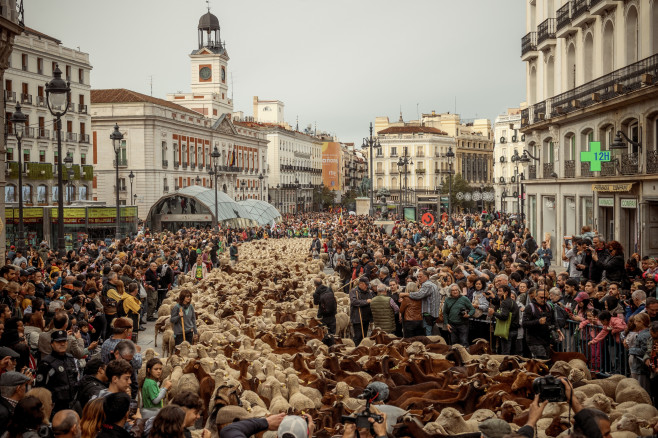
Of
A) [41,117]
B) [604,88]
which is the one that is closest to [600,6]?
[604,88]

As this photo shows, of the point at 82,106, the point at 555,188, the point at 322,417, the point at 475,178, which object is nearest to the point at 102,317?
the point at 322,417

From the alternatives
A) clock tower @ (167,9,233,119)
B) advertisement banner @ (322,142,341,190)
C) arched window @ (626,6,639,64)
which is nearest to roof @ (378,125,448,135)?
advertisement banner @ (322,142,341,190)

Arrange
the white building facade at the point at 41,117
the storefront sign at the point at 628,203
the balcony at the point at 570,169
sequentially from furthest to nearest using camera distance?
the white building facade at the point at 41,117 → the balcony at the point at 570,169 → the storefront sign at the point at 628,203

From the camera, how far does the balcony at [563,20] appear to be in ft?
107

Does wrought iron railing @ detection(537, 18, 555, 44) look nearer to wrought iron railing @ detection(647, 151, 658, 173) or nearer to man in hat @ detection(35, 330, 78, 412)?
wrought iron railing @ detection(647, 151, 658, 173)

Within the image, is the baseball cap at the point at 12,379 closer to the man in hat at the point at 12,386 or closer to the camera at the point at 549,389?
the man in hat at the point at 12,386

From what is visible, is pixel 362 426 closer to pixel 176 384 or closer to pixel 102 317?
pixel 176 384

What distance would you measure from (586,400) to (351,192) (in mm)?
156491

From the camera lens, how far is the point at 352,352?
13594 mm

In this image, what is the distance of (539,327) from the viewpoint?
12594 mm

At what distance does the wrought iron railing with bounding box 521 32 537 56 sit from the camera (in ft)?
127

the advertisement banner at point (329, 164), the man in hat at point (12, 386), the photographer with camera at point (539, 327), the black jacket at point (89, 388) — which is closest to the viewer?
the man in hat at point (12, 386)

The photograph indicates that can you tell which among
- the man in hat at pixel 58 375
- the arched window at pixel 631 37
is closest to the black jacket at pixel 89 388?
the man in hat at pixel 58 375

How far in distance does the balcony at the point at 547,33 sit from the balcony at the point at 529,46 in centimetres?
145
